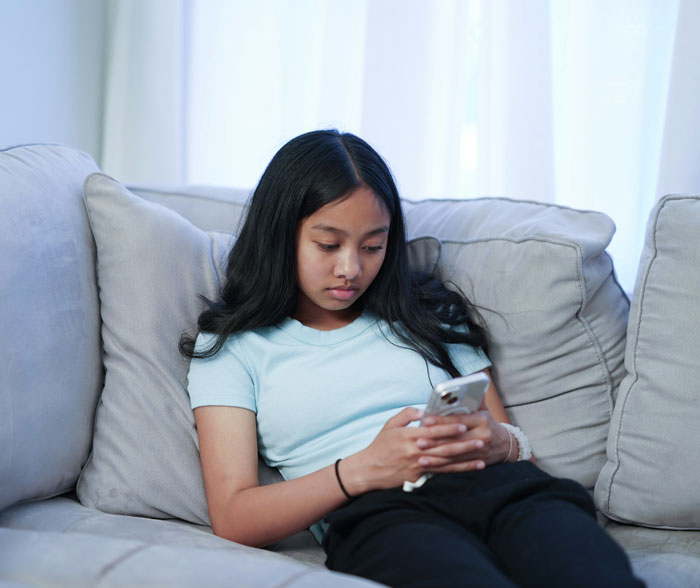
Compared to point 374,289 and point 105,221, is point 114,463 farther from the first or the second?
point 374,289

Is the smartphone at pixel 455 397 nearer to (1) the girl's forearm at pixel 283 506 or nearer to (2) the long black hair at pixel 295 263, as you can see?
(1) the girl's forearm at pixel 283 506

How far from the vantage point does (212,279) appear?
1.41 m

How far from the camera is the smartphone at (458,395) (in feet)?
3.42

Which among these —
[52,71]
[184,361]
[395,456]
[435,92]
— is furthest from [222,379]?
[52,71]

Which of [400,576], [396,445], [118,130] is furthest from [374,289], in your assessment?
[118,130]

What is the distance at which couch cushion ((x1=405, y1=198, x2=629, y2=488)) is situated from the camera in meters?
1.37

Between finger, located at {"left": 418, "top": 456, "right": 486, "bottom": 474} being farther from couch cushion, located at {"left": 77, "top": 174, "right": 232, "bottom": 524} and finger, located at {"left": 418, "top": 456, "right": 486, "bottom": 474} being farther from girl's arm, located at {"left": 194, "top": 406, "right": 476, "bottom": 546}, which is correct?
couch cushion, located at {"left": 77, "top": 174, "right": 232, "bottom": 524}

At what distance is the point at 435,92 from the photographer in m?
2.02

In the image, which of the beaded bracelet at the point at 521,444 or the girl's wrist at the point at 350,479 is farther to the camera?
the beaded bracelet at the point at 521,444

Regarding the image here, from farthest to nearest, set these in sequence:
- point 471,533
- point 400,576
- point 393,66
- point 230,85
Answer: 1. point 230,85
2. point 393,66
3. point 471,533
4. point 400,576

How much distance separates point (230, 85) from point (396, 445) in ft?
4.90

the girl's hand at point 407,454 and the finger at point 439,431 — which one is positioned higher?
the finger at point 439,431

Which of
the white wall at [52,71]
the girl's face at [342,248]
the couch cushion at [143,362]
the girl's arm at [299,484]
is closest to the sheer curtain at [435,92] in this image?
the white wall at [52,71]

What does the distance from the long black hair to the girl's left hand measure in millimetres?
192
